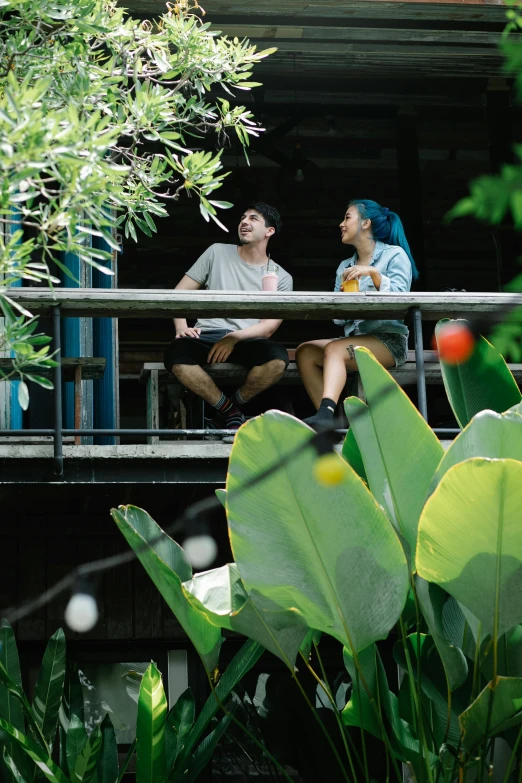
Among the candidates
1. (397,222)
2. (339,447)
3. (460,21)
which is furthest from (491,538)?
(460,21)

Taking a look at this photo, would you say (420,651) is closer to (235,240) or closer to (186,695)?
(186,695)

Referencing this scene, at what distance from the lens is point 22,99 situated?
2631mm

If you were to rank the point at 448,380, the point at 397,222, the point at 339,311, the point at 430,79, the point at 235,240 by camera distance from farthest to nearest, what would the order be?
1. the point at 235,240
2. the point at 430,79
3. the point at 397,222
4. the point at 339,311
5. the point at 448,380

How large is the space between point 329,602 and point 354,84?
5281 mm

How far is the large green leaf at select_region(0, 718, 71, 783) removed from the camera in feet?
12.7

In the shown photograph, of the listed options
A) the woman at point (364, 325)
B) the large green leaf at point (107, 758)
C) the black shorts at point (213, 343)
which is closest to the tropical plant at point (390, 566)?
the large green leaf at point (107, 758)

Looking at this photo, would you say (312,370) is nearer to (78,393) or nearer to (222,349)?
(222,349)

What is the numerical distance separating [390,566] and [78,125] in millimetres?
1628

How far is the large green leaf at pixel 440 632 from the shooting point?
10.9ft

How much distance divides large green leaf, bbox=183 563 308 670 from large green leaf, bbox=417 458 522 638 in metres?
0.53

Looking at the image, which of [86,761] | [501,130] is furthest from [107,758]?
[501,130]

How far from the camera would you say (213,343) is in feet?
17.7

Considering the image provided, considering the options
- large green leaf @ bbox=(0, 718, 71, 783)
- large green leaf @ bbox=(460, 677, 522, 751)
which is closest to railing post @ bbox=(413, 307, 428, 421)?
large green leaf @ bbox=(460, 677, 522, 751)

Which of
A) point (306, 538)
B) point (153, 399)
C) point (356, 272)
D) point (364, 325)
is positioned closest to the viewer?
point (306, 538)
